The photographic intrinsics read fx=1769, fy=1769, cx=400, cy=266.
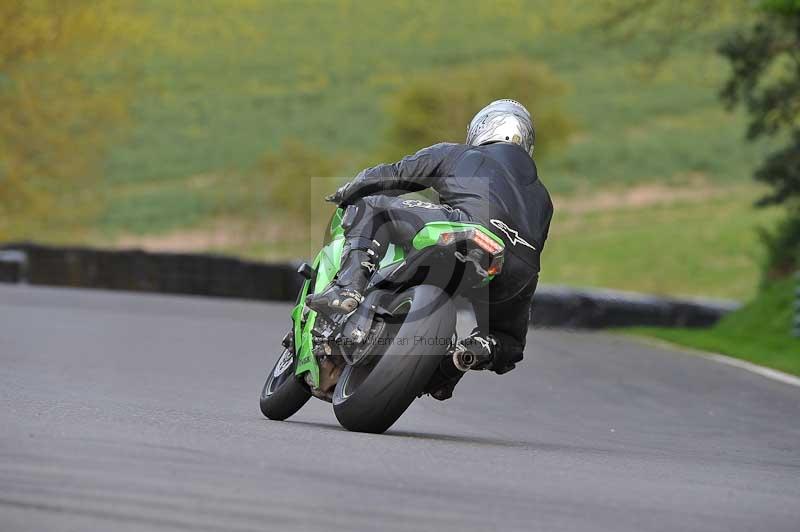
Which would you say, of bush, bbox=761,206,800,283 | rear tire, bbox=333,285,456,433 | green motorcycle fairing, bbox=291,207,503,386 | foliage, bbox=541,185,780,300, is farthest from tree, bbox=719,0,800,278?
rear tire, bbox=333,285,456,433

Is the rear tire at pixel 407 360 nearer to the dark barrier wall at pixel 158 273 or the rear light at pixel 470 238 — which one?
the rear light at pixel 470 238

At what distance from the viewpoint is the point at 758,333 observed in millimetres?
23188

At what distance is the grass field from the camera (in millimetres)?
57625

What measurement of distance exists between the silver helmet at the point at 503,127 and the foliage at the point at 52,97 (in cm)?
3089

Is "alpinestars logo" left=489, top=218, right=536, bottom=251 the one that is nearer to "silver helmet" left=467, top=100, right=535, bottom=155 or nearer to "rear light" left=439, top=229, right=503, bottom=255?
"rear light" left=439, top=229, right=503, bottom=255

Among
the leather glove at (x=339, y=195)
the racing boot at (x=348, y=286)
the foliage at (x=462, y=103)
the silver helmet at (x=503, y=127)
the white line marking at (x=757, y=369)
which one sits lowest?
the foliage at (x=462, y=103)

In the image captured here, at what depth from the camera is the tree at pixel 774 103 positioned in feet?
90.3

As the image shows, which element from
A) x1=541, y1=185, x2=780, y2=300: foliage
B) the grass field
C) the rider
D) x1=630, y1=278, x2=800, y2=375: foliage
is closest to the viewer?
the rider

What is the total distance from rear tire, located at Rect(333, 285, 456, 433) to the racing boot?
9.3 inches

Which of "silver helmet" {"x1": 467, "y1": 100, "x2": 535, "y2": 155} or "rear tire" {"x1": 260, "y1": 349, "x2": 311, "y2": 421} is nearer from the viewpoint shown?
"silver helmet" {"x1": 467, "y1": 100, "x2": 535, "y2": 155}

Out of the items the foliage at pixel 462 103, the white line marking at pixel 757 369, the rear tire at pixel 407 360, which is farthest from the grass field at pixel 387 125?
the rear tire at pixel 407 360

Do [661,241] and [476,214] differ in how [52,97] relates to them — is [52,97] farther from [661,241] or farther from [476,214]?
[476,214]

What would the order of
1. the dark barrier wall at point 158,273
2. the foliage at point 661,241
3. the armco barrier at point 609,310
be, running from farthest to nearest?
the foliage at point 661,241 < the dark barrier wall at point 158,273 < the armco barrier at point 609,310

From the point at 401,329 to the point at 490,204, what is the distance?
0.86 meters
